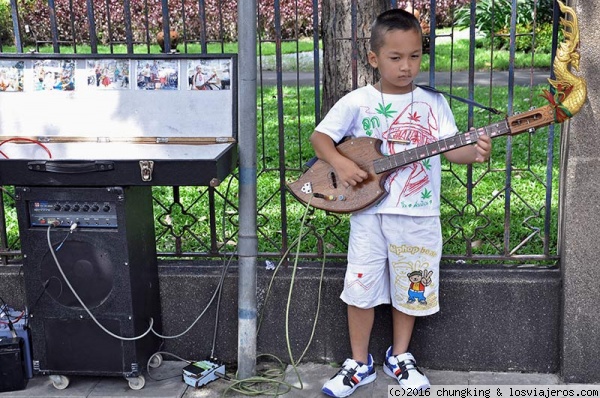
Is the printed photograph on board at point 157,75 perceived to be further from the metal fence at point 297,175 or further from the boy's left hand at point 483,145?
the boy's left hand at point 483,145

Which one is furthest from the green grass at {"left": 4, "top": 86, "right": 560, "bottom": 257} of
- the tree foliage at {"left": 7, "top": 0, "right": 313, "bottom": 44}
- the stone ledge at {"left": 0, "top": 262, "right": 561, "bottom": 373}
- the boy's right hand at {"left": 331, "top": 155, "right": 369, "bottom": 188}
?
the tree foliage at {"left": 7, "top": 0, "right": 313, "bottom": 44}

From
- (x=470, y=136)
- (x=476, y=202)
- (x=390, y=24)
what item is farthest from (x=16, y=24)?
(x=476, y=202)

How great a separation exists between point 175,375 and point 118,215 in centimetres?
101

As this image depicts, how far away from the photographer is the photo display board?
13.0ft

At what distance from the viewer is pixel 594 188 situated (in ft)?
13.1

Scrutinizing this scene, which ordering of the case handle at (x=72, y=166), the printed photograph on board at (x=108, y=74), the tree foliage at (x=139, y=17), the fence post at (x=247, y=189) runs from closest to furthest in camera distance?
the case handle at (x=72, y=166) < the fence post at (x=247, y=189) < the printed photograph on board at (x=108, y=74) < the tree foliage at (x=139, y=17)

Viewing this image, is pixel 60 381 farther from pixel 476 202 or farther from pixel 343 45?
pixel 476 202

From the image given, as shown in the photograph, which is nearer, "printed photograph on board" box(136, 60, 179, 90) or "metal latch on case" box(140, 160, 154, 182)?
"metal latch on case" box(140, 160, 154, 182)

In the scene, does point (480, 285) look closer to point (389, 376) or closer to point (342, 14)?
point (389, 376)

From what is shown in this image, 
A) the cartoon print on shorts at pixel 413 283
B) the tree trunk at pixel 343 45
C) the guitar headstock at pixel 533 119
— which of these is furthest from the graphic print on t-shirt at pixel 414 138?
the tree trunk at pixel 343 45

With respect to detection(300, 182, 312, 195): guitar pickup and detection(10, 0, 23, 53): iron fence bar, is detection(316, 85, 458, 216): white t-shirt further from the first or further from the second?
detection(10, 0, 23, 53): iron fence bar

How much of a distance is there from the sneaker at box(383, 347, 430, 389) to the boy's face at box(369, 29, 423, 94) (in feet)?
4.63

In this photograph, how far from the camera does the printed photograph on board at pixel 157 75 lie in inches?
159

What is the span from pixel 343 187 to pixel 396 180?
Answer: 257 millimetres
